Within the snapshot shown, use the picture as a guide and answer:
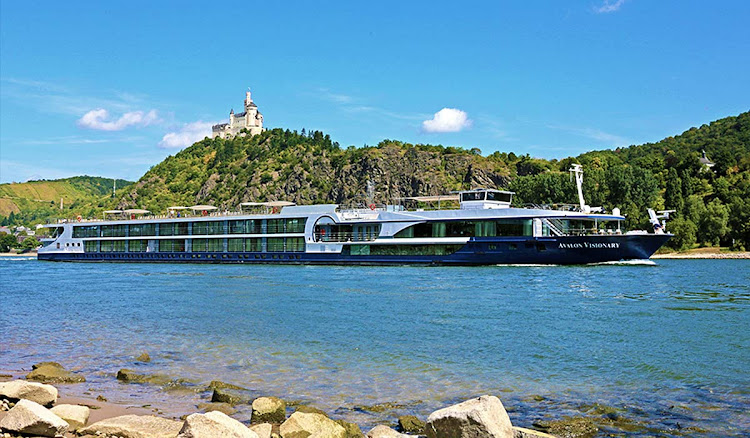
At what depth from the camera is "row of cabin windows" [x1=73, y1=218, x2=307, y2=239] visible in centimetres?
6900

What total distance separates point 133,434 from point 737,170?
14513cm

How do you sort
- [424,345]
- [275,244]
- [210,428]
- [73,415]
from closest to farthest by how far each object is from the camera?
[210,428]
[73,415]
[424,345]
[275,244]

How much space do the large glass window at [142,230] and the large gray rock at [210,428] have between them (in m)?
73.8

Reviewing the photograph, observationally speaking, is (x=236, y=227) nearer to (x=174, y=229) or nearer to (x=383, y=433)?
(x=174, y=229)

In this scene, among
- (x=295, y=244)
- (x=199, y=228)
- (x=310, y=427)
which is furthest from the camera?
(x=199, y=228)

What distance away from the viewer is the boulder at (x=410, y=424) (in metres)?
11.4

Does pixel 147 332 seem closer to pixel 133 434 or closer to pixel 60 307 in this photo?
pixel 60 307

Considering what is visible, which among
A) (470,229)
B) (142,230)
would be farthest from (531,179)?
(142,230)

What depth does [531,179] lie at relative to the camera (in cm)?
11494

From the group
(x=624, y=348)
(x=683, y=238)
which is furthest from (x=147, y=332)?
(x=683, y=238)

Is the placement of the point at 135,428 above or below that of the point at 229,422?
below

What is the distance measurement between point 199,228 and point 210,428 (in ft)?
225

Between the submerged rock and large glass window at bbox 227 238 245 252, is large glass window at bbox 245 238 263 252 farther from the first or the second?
the submerged rock

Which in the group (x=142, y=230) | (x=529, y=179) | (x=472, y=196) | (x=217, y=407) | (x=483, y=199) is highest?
(x=529, y=179)
